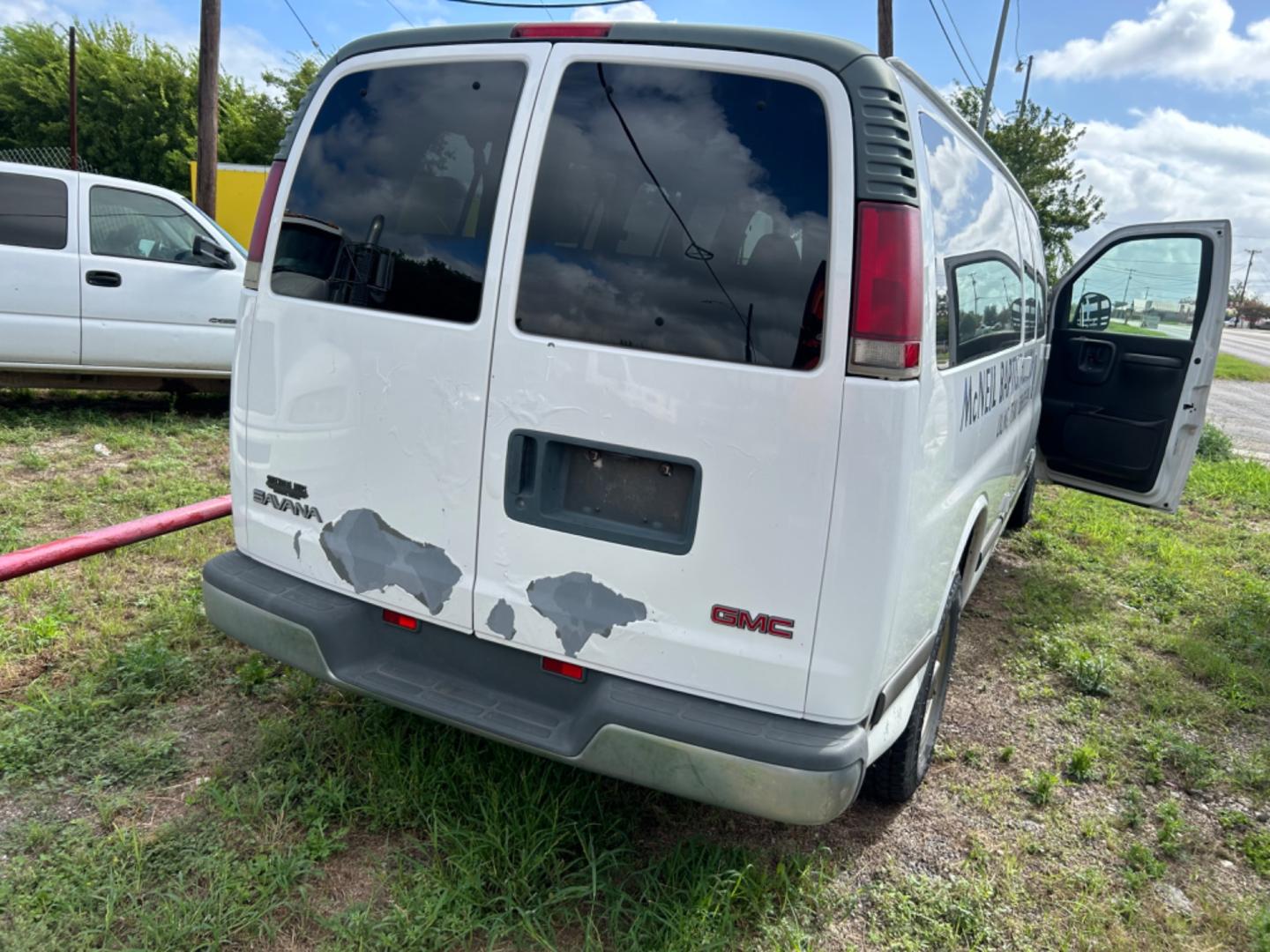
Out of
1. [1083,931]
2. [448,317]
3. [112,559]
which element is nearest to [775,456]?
[448,317]

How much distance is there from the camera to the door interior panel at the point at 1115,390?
5.21m

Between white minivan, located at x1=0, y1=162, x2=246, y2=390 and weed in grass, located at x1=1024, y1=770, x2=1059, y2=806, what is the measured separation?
6190 millimetres

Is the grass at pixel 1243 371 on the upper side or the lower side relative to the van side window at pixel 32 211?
lower

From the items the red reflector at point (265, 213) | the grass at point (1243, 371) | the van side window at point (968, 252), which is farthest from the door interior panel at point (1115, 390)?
the grass at point (1243, 371)

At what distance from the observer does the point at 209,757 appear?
2910mm

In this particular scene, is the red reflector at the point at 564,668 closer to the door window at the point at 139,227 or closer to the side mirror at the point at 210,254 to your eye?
the side mirror at the point at 210,254

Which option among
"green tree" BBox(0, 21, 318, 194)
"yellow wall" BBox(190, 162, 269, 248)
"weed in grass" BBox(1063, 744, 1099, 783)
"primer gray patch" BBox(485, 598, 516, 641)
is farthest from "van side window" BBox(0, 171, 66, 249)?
"green tree" BBox(0, 21, 318, 194)

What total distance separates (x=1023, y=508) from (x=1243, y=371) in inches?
1165

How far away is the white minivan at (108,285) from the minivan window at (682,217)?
535cm

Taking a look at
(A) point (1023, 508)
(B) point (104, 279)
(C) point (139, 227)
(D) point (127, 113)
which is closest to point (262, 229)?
(B) point (104, 279)

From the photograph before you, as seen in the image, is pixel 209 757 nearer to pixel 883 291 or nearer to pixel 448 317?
pixel 448 317

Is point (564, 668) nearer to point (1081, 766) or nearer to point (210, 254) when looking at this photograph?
point (1081, 766)

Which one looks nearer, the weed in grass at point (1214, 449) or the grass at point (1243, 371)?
the weed in grass at point (1214, 449)

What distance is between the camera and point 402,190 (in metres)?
2.53
